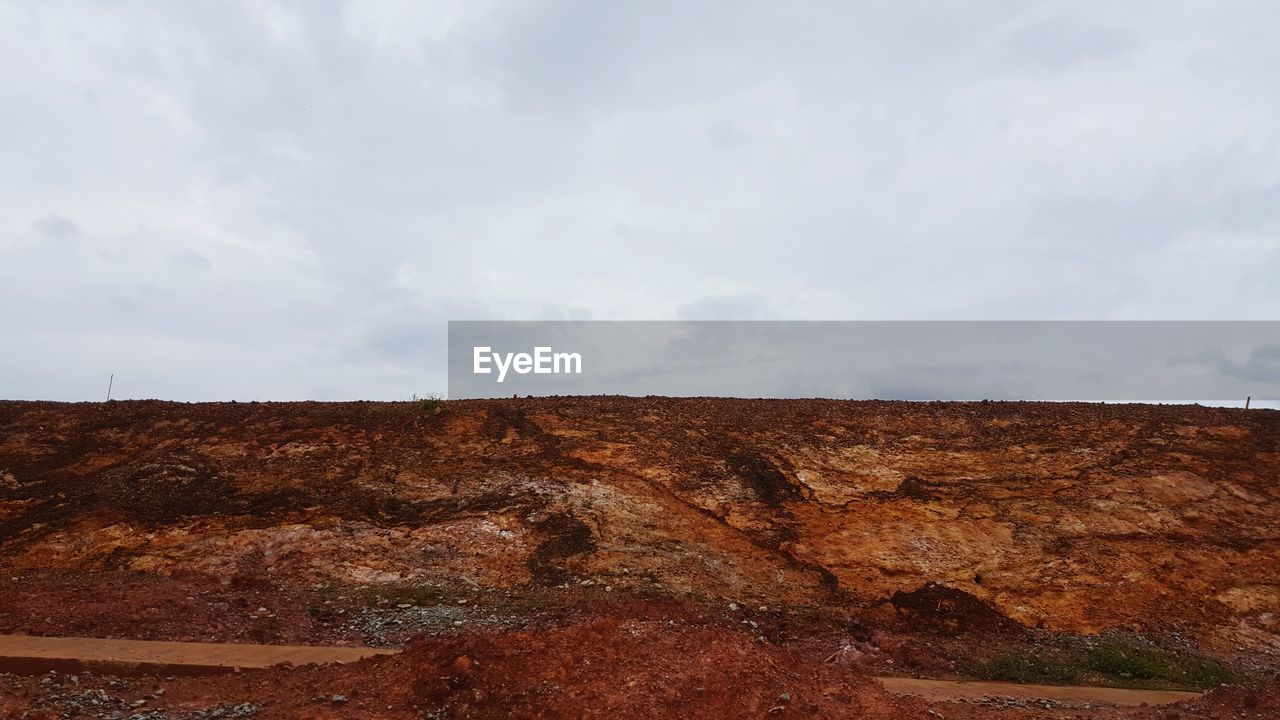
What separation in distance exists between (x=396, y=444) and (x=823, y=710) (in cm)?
1098

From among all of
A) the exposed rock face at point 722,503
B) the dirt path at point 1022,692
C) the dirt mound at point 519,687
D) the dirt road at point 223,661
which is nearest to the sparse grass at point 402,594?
the exposed rock face at point 722,503

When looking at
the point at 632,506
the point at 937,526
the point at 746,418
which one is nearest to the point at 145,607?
the point at 632,506

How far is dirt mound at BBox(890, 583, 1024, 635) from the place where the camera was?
1229 centimetres

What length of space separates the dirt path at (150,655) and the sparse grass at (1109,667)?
28.6 feet

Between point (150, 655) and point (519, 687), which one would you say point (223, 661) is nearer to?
point (150, 655)

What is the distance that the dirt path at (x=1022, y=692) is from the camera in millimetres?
9539

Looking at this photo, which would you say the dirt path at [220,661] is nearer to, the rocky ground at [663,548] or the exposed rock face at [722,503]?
the rocky ground at [663,548]

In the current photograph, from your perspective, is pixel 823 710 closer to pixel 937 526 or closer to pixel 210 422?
pixel 937 526

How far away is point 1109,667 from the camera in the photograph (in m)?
11.1

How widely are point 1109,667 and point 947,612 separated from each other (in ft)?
7.61

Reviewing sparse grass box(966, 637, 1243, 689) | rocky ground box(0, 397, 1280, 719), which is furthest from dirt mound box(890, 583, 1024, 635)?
sparse grass box(966, 637, 1243, 689)

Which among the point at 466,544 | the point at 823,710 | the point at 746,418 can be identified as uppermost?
the point at 746,418

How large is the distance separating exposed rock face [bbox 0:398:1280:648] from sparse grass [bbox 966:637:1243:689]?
77 cm

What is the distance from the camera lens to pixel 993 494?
46.6 feet
